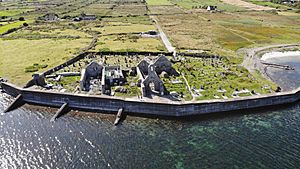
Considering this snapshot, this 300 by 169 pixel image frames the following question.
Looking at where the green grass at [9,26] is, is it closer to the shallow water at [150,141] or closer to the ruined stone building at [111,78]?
the ruined stone building at [111,78]

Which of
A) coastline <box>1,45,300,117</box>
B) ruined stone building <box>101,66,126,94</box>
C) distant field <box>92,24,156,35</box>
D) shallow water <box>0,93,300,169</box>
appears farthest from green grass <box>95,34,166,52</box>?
shallow water <box>0,93,300,169</box>

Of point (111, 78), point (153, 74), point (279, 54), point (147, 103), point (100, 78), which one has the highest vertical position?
point (153, 74)

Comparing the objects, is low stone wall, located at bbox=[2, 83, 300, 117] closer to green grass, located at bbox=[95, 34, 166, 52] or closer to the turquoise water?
the turquoise water

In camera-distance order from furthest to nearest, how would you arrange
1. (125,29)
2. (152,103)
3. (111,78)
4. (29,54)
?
1. (125,29)
2. (29,54)
3. (111,78)
4. (152,103)

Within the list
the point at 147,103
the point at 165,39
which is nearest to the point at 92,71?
the point at 147,103

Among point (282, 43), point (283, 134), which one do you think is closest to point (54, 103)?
point (283, 134)

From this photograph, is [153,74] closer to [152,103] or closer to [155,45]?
[152,103]

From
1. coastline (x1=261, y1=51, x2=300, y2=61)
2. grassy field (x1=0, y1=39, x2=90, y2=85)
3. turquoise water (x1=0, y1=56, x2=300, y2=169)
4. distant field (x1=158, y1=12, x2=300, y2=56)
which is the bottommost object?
turquoise water (x1=0, y1=56, x2=300, y2=169)

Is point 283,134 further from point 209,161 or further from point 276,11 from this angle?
point 276,11
